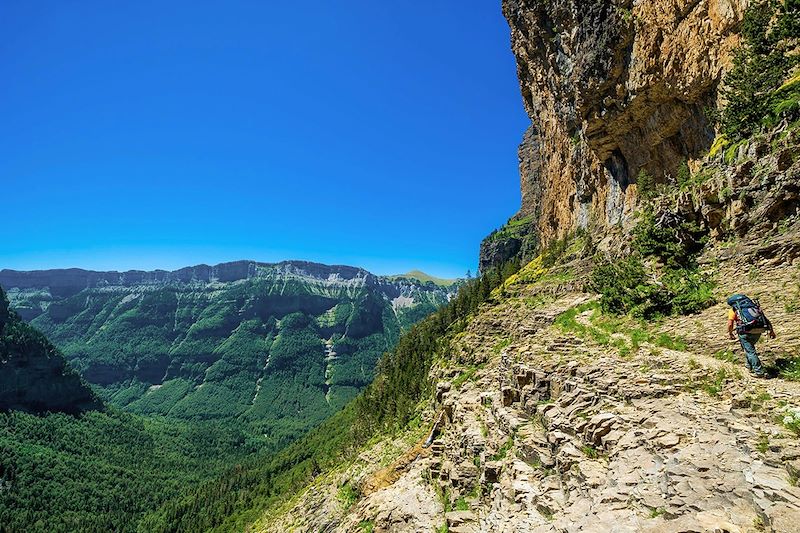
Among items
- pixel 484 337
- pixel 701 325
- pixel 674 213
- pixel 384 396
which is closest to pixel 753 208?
pixel 674 213

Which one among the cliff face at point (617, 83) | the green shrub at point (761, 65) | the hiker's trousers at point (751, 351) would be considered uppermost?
the cliff face at point (617, 83)

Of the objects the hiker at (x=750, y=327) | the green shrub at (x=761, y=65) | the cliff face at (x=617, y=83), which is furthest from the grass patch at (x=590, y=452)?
the cliff face at (x=617, y=83)

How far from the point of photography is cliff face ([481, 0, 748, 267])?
A: 131ft

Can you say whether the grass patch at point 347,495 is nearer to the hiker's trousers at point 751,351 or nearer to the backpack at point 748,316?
the hiker's trousers at point 751,351

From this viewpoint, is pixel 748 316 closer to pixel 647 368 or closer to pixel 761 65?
pixel 647 368

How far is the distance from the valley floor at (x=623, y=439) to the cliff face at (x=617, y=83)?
102 feet

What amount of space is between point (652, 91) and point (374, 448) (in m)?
55.1

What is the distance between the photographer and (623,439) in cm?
1205

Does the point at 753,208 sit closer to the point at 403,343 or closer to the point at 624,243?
the point at 624,243

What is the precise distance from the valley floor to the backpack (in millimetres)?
1130

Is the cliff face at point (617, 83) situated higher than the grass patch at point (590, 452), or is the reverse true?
the cliff face at point (617, 83)

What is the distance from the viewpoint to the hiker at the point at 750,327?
11961 millimetres

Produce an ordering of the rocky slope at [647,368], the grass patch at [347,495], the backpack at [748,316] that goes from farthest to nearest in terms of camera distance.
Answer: the grass patch at [347,495]
the backpack at [748,316]
the rocky slope at [647,368]

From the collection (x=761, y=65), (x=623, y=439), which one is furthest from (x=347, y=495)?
(x=761, y=65)
